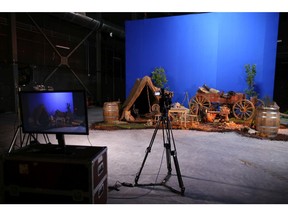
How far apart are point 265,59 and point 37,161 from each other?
887 centimetres

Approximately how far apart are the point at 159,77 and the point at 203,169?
612cm

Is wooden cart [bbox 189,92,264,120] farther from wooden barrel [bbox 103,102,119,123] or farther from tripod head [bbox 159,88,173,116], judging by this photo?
tripod head [bbox 159,88,173,116]

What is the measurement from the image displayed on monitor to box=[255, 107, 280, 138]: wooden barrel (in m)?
4.92

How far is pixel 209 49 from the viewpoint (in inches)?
362

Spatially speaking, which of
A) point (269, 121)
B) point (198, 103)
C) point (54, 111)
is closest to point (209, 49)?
point (198, 103)

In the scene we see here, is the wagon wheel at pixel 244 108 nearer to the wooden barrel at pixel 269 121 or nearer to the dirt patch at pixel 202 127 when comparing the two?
the dirt patch at pixel 202 127

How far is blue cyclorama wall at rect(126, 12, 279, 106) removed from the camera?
8.77 meters

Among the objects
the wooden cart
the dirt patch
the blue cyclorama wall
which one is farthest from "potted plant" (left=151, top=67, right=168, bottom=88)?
the dirt patch

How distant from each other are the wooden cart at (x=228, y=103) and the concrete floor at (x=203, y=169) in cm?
206

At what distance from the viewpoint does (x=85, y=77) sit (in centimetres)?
1382

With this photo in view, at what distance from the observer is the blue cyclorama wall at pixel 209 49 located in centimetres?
877

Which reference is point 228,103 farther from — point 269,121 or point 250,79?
point 269,121

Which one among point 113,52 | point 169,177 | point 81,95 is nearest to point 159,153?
point 169,177

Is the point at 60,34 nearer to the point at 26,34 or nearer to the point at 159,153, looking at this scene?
the point at 26,34
